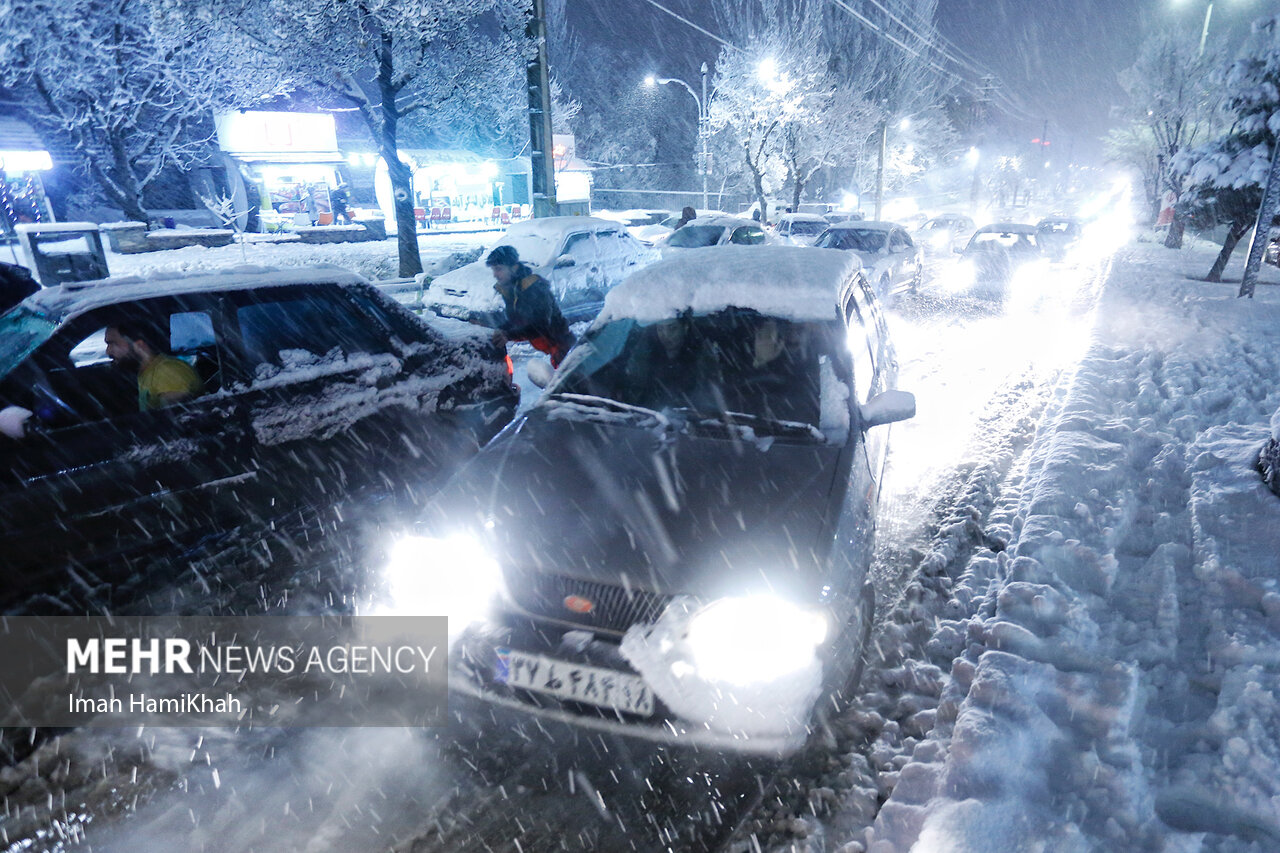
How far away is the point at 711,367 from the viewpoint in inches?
147

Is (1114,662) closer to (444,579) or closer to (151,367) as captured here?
(444,579)

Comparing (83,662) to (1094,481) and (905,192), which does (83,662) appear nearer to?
(1094,481)

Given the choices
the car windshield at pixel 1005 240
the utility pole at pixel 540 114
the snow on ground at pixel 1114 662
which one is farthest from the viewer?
the car windshield at pixel 1005 240

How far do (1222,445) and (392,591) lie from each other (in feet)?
20.6

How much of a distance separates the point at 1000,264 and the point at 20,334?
55.0 feet

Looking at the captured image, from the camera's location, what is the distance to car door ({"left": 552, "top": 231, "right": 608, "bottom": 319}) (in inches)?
415

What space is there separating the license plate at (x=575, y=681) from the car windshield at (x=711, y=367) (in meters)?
1.42

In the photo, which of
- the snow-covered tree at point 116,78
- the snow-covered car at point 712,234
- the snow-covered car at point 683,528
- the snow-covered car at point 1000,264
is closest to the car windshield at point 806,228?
the snow-covered car at point 712,234

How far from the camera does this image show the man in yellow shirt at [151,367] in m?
3.75

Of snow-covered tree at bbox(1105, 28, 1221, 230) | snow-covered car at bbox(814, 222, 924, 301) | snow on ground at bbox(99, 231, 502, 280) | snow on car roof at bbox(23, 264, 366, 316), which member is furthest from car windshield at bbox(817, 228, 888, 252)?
snow-covered tree at bbox(1105, 28, 1221, 230)

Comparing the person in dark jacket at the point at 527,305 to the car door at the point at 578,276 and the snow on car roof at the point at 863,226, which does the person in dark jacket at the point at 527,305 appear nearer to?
the car door at the point at 578,276

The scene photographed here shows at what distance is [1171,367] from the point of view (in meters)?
7.95

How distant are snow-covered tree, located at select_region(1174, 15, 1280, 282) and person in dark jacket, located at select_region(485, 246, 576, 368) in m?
14.4

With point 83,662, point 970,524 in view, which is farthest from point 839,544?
point 83,662
